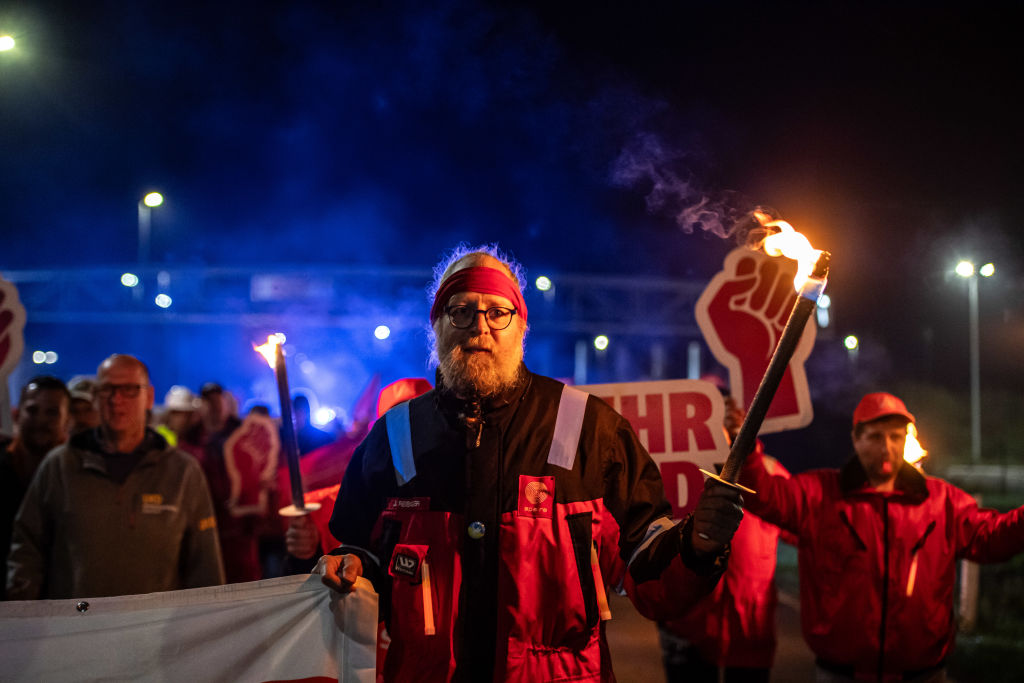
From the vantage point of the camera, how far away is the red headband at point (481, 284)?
2918 mm

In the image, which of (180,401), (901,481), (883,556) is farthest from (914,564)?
→ (180,401)

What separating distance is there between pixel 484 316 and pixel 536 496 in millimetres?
674

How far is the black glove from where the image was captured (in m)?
2.31

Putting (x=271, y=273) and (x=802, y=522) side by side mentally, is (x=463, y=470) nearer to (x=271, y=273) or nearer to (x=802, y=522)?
(x=802, y=522)

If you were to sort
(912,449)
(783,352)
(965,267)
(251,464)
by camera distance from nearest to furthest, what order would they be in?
(783,352)
(912,449)
(251,464)
(965,267)

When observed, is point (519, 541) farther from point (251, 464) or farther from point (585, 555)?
point (251, 464)

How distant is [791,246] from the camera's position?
8.44 ft

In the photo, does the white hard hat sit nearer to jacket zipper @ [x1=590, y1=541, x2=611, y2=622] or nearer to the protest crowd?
the protest crowd

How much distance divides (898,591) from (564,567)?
2550mm

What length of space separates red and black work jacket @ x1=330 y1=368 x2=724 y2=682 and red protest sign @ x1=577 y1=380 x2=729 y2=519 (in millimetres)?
2146

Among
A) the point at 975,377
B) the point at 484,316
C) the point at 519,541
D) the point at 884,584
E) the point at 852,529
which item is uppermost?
the point at 484,316

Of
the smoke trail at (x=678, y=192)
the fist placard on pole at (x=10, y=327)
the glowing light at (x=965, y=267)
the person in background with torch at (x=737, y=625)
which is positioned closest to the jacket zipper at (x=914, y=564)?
the person in background with torch at (x=737, y=625)

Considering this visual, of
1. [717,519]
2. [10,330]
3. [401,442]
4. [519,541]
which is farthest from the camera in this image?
[10,330]

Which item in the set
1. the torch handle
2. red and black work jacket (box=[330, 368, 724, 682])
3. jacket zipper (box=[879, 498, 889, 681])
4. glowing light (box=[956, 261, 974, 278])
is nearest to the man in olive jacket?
red and black work jacket (box=[330, 368, 724, 682])
